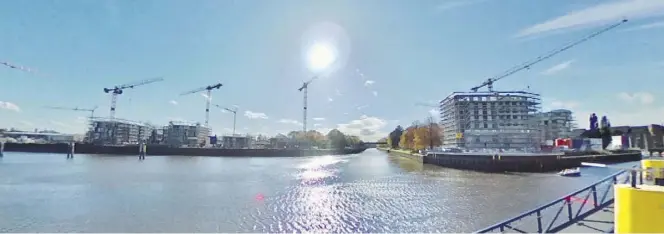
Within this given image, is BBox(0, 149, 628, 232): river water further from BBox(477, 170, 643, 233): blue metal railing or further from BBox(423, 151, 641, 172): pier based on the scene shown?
BBox(423, 151, 641, 172): pier

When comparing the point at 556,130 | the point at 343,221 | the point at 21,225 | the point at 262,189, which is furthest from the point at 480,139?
the point at 21,225

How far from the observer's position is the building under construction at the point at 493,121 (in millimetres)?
96438

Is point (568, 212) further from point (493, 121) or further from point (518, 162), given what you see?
point (493, 121)

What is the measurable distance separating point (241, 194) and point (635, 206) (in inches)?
956

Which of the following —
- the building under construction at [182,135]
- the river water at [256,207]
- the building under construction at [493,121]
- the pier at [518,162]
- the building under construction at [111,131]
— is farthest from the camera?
the building under construction at [182,135]

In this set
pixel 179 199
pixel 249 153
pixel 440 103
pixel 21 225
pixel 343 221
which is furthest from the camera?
pixel 440 103

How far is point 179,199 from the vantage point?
23672 mm

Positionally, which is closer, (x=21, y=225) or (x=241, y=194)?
(x=21, y=225)

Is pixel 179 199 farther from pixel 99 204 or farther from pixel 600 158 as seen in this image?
pixel 600 158

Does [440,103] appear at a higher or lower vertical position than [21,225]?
higher

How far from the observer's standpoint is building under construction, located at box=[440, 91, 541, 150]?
96.4m

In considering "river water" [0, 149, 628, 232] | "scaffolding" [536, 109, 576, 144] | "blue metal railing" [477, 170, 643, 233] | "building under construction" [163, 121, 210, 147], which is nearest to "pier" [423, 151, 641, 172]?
"river water" [0, 149, 628, 232]

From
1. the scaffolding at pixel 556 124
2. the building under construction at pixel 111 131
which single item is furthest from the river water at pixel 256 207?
the building under construction at pixel 111 131

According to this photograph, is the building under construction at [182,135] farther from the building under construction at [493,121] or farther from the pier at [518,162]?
the pier at [518,162]
